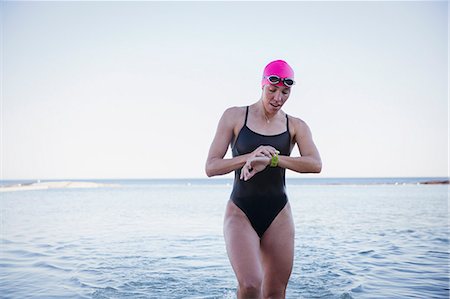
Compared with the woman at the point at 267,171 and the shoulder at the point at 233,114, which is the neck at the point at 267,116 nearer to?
the woman at the point at 267,171

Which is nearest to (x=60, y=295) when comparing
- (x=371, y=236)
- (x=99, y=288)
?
(x=99, y=288)

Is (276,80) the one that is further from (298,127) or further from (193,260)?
(193,260)

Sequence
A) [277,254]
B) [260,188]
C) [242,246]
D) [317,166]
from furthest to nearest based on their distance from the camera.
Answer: [260,188], [277,254], [317,166], [242,246]

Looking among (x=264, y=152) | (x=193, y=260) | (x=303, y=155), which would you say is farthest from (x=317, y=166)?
(x=193, y=260)

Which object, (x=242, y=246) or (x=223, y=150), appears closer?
(x=242, y=246)

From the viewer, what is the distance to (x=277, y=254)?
4.16 m

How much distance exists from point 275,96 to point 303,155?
635mm

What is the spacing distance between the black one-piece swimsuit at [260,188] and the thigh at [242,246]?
9cm

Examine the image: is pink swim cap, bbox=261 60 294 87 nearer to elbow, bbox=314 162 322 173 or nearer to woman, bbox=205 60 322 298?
woman, bbox=205 60 322 298

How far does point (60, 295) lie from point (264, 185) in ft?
13.4

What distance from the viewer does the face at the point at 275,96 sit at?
13.5 feet

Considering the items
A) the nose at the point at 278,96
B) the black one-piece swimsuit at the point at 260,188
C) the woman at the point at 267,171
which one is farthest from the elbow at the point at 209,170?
the nose at the point at 278,96

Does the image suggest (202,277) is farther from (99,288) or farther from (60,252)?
(60,252)

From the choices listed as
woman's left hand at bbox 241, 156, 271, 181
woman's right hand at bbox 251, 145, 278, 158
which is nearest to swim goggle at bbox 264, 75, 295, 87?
woman's right hand at bbox 251, 145, 278, 158
